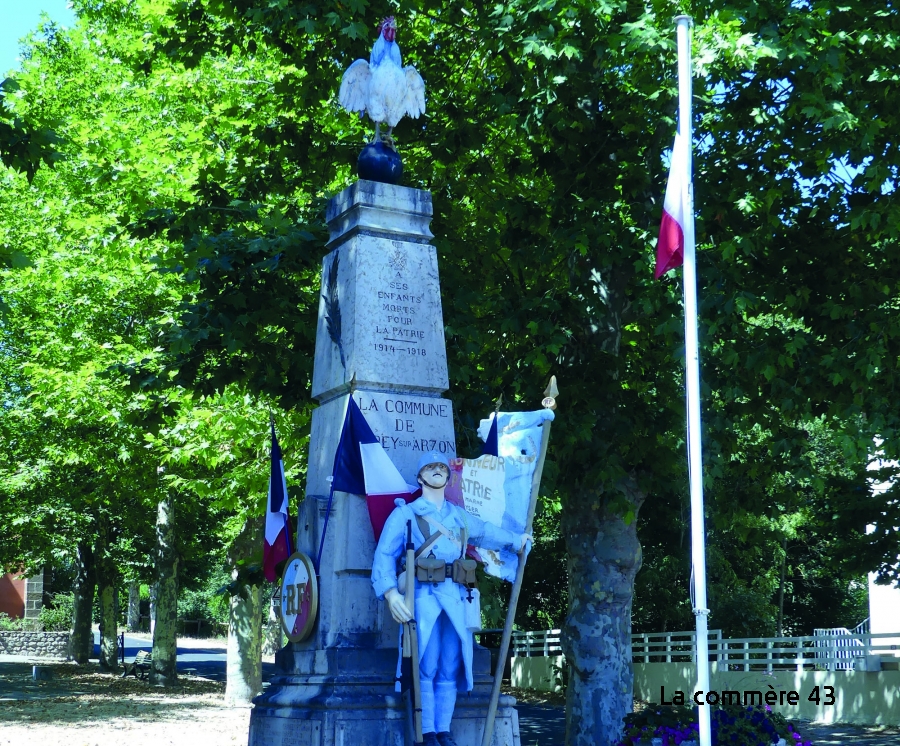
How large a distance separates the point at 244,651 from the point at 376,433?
14.9m

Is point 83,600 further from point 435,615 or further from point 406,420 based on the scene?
point 435,615

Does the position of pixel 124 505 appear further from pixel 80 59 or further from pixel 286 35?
pixel 286 35

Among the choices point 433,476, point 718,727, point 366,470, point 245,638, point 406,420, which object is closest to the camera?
point 433,476

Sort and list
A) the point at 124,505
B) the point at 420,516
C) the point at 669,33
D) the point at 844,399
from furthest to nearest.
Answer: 1. the point at 124,505
2. the point at 844,399
3. the point at 669,33
4. the point at 420,516

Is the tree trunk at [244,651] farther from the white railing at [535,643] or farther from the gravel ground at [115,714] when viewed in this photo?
the white railing at [535,643]

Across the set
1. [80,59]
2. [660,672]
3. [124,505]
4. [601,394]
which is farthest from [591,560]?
[124,505]

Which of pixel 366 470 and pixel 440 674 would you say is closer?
pixel 440 674

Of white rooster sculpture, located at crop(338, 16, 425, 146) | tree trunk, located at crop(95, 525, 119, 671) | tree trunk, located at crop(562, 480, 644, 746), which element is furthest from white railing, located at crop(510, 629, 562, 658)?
→ white rooster sculpture, located at crop(338, 16, 425, 146)

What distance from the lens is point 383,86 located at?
966cm

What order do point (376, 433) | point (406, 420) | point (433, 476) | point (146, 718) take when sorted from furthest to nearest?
1. point (146, 718)
2. point (406, 420)
3. point (376, 433)
4. point (433, 476)

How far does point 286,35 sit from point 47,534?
20799 mm

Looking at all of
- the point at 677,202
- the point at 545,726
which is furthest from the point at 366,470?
the point at 545,726

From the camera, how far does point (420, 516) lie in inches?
318

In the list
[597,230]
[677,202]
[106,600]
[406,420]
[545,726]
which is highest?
[597,230]
